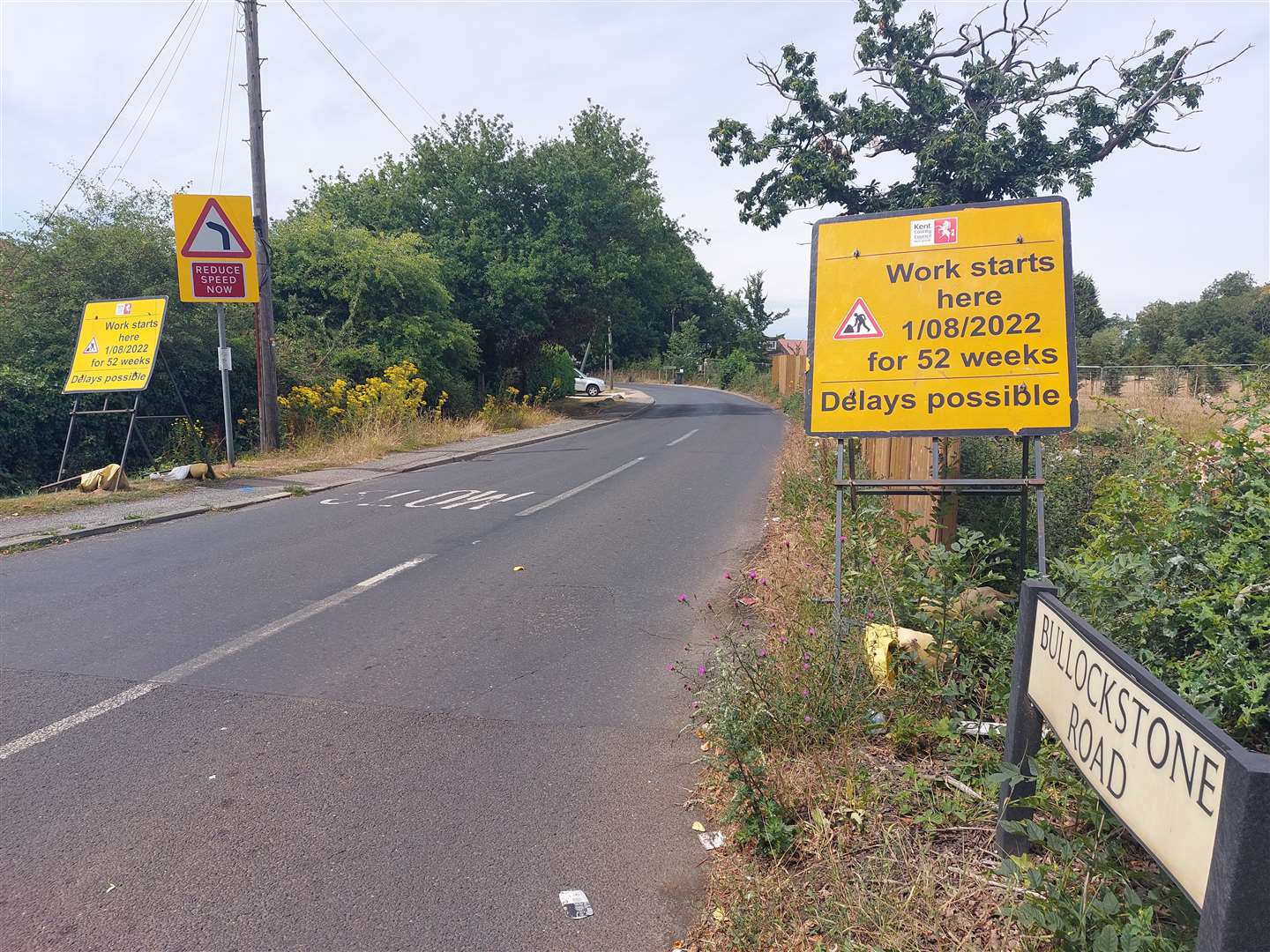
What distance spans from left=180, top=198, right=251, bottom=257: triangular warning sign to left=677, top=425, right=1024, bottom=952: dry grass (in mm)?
12935

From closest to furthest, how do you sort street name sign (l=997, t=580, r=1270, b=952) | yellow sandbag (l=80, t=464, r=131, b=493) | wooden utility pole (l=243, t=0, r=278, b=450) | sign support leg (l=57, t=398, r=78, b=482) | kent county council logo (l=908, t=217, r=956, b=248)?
street name sign (l=997, t=580, r=1270, b=952) < kent county council logo (l=908, t=217, r=956, b=248) < yellow sandbag (l=80, t=464, r=131, b=493) < sign support leg (l=57, t=398, r=78, b=482) < wooden utility pole (l=243, t=0, r=278, b=450)

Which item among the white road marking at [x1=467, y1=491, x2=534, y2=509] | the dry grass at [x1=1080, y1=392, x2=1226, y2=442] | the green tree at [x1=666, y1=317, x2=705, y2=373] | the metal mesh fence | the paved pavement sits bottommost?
the white road marking at [x1=467, y1=491, x2=534, y2=509]

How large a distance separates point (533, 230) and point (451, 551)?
75.3 ft

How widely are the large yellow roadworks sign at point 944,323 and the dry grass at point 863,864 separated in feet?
4.61

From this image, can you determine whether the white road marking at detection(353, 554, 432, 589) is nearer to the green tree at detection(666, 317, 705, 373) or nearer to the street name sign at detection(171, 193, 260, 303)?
the street name sign at detection(171, 193, 260, 303)

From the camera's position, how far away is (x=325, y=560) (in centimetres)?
791

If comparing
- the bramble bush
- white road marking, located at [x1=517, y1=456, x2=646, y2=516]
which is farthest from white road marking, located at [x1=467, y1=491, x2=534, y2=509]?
the bramble bush

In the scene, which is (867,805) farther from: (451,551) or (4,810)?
(451,551)

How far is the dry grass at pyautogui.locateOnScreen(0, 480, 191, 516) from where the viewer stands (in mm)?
10305

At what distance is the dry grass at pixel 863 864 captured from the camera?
2.58m

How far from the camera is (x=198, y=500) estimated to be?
446 inches

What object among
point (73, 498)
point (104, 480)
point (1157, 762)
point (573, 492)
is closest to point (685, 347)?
point (573, 492)

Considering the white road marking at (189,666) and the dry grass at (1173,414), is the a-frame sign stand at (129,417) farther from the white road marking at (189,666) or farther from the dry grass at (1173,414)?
the dry grass at (1173,414)

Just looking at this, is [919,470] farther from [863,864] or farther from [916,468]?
[863,864]
